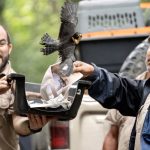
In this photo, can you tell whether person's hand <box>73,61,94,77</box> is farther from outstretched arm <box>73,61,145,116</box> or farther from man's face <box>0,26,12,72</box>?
man's face <box>0,26,12,72</box>

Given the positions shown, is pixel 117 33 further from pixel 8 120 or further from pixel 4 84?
pixel 4 84

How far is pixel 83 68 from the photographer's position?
17.7 feet

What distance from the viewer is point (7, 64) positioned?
6.08 m

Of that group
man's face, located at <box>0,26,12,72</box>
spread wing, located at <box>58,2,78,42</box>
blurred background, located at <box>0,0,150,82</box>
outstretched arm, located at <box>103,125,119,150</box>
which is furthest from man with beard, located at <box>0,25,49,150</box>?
blurred background, located at <box>0,0,150,82</box>

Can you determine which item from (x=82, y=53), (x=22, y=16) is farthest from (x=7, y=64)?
(x=22, y=16)

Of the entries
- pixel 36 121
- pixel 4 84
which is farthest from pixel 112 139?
pixel 4 84

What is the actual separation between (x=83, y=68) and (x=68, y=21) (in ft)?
0.89

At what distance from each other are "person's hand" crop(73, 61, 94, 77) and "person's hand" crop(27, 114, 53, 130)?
365mm

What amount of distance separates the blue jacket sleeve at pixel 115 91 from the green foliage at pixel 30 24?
15.5 m

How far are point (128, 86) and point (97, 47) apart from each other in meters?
2.72

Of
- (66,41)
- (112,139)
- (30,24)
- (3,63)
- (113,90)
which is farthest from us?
(30,24)

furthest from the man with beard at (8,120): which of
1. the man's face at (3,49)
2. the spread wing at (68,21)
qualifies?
the spread wing at (68,21)

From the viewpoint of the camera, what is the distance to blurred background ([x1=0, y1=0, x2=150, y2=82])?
21395 millimetres

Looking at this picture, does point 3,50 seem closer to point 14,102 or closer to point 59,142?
point 14,102
